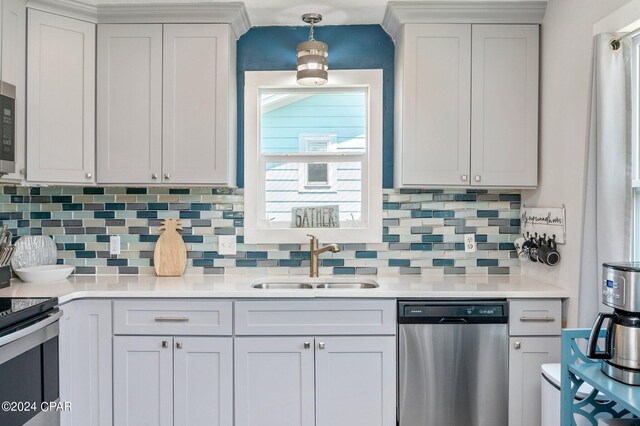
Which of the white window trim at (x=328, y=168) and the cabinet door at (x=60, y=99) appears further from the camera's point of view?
the white window trim at (x=328, y=168)

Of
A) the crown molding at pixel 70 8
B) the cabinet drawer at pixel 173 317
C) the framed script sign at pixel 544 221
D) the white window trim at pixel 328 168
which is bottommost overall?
the cabinet drawer at pixel 173 317

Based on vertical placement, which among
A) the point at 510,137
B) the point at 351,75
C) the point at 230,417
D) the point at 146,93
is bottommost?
the point at 230,417

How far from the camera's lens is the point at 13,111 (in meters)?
2.42

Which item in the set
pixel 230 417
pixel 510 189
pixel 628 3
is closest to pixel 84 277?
pixel 230 417

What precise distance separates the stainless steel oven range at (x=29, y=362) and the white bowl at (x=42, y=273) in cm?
44

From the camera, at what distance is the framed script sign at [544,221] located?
249cm

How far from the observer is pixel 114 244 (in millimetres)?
3012

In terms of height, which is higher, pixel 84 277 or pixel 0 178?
pixel 0 178

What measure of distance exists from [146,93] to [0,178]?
85 cm

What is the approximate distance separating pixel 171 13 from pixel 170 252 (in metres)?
1.39

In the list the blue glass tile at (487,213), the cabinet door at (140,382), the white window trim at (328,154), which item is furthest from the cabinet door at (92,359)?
the blue glass tile at (487,213)

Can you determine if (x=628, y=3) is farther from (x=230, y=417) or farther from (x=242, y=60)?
(x=230, y=417)

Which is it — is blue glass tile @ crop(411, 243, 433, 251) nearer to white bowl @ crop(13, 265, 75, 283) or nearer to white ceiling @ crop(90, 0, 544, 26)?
white ceiling @ crop(90, 0, 544, 26)

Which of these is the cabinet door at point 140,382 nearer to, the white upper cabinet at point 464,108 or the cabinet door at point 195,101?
the cabinet door at point 195,101
